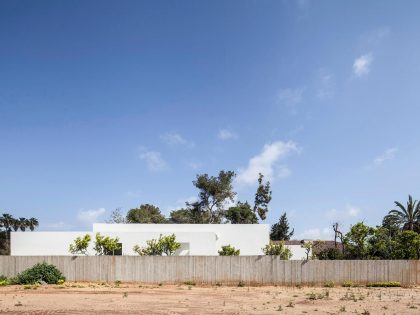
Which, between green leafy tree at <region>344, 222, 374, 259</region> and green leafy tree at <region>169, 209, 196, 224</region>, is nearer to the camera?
green leafy tree at <region>344, 222, 374, 259</region>

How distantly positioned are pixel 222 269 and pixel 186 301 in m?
9.38

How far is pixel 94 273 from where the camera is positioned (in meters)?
29.5

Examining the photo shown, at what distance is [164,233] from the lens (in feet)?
129

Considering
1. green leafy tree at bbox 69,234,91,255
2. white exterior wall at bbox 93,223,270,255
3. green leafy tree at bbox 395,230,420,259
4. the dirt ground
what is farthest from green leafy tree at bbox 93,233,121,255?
green leafy tree at bbox 395,230,420,259

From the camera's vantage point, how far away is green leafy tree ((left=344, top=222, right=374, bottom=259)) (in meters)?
32.4

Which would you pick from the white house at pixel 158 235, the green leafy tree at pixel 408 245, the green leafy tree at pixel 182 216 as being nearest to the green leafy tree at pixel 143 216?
the green leafy tree at pixel 182 216

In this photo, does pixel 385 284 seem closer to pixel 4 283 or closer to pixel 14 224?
pixel 4 283

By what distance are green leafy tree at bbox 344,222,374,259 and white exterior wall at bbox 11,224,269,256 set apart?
398 inches

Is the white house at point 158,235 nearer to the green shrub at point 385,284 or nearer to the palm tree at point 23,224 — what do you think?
the green shrub at point 385,284

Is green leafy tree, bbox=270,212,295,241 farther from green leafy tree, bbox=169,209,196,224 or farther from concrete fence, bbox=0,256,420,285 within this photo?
concrete fence, bbox=0,256,420,285

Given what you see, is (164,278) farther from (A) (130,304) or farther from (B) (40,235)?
(B) (40,235)

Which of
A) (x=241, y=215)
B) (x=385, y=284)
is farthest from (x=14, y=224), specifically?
(x=385, y=284)

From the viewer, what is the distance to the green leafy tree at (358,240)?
106 ft

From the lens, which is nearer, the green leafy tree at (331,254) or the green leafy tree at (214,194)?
the green leafy tree at (331,254)
